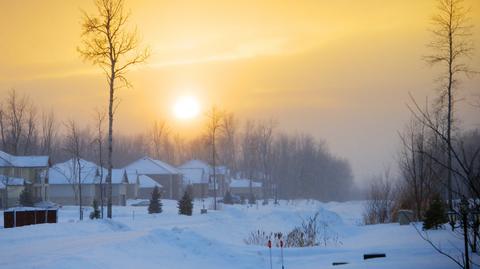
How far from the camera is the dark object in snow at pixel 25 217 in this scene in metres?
30.5

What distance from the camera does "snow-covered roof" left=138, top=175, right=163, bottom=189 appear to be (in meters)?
84.9

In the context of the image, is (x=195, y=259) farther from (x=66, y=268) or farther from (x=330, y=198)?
(x=330, y=198)

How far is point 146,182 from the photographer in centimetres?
8544

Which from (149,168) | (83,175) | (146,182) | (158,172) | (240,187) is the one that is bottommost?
(240,187)

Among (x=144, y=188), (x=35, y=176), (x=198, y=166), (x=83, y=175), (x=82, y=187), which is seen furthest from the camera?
(x=198, y=166)

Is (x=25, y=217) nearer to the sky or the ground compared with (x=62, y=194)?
nearer to the ground

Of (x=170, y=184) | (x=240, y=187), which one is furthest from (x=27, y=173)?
(x=240, y=187)

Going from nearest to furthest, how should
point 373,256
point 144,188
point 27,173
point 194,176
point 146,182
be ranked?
point 373,256 < point 27,173 < point 144,188 < point 146,182 < point 194,176

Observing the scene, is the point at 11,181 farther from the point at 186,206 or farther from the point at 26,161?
the point at 186,206

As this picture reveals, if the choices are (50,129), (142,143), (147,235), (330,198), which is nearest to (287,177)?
(330,198)

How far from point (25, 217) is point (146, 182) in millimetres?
54568

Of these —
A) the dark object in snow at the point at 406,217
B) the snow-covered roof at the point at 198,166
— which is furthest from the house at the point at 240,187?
the dark object in snow at the point at 406,217

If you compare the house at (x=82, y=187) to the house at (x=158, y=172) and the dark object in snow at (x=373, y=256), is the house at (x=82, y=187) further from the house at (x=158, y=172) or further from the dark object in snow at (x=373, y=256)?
the dark object in snow at (x=373, y=256)

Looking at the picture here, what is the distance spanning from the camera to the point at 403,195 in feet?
102
